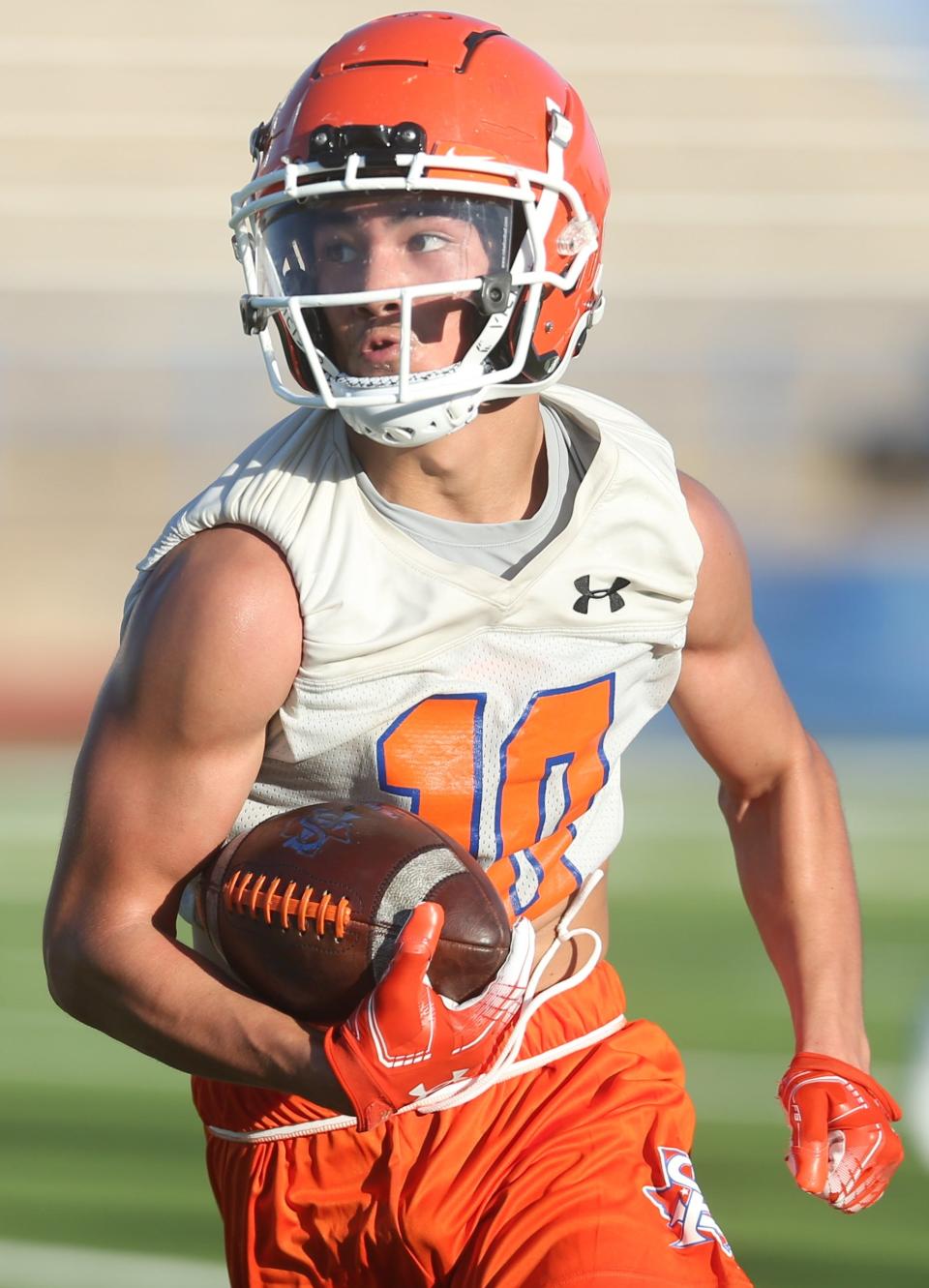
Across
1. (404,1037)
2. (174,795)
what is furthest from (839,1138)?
(174,795)

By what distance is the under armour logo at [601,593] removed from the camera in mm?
2596

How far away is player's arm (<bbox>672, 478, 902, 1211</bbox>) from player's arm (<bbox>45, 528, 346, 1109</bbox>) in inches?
31.0

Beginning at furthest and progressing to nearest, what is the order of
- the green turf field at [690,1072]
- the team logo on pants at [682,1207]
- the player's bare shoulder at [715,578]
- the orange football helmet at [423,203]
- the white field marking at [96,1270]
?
the green turf field at [690,1072] → the white field marking at [96,1270] → the player's bare shoulder at [715,578] → the team logo on pants at [682,1207] → the orange football helmet at [423,203]

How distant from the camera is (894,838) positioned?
25.9ft

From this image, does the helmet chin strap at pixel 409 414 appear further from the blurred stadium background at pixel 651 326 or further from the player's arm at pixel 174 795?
the blurred stadium background at pixel 651 326

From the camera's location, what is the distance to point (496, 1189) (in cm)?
249

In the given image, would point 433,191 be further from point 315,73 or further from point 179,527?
point 179,527

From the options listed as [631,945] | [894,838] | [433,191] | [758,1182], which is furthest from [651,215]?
[433,191]

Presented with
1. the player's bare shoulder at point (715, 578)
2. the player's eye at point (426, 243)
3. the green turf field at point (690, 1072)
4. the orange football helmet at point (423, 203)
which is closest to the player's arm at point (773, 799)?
the player's bare shoulder at point (715, 578)

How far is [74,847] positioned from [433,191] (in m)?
1.01

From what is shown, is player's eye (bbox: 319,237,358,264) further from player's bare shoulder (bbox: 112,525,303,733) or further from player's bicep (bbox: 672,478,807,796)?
player's bicep (bbox: 672,478,807,796)

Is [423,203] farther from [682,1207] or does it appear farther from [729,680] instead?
[682,1207]

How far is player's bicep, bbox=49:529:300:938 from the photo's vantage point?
2.29 m

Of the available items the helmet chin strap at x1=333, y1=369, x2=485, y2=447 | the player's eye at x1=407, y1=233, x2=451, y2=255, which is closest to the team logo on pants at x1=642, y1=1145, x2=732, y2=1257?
the helmet chin strap at x1=333, y1=369, x2=485, y2=447
